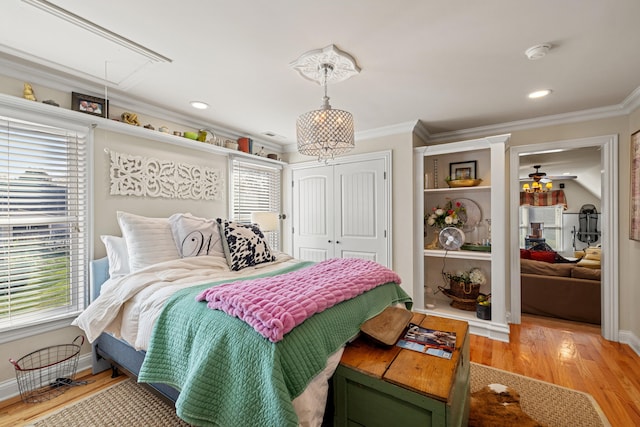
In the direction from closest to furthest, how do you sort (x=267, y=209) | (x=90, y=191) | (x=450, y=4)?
1. (x=450, y=4)
2. (x=90, y=191)
3. (x=267, y=209)

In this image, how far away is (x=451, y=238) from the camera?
3.29 meters

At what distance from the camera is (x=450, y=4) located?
4.69ft

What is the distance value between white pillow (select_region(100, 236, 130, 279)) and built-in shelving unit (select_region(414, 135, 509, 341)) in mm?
2852

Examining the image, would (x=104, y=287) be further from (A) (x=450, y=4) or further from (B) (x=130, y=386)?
(A) (x=450, y=4)

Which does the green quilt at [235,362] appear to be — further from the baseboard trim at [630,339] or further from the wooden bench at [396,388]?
the baseboard trim at [630,339]

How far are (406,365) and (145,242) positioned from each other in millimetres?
1974

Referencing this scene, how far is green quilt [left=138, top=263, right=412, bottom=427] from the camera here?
3.60ft

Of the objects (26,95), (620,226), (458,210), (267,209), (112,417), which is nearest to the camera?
(112,417)

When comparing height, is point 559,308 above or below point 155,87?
below

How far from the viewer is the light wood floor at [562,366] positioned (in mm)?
1871

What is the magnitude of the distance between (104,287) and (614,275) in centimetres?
457

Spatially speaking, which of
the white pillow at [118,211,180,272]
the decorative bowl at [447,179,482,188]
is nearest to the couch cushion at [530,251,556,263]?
the decorative bowl at [447,179,482,188]

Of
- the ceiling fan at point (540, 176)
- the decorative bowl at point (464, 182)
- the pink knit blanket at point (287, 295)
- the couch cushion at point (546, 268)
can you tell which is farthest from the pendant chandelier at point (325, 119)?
the ceiling fan at point (540, 176)

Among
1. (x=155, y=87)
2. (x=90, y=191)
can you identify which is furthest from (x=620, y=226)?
(x=90, y=191)
